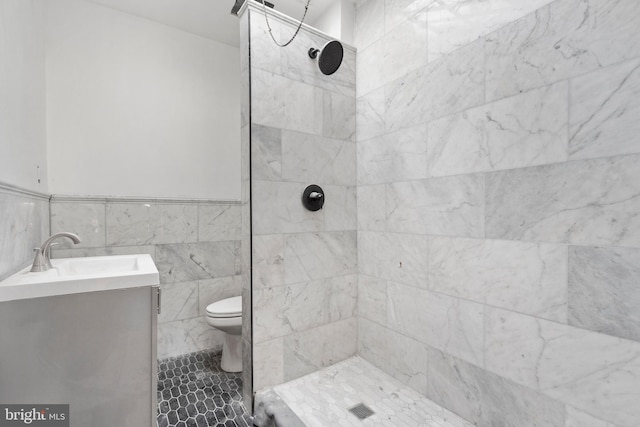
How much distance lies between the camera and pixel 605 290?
1018mm

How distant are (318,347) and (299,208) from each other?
961 millimetres

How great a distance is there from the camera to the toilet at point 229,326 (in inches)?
81.7

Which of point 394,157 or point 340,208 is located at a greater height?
point 394,157

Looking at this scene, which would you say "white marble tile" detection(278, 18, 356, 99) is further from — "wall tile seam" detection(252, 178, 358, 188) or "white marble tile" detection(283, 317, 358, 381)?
"white marble tile" detection(283, 317, 358, 381)

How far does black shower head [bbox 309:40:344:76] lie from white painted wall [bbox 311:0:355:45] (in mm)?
442

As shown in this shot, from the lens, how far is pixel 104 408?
3.76 ft

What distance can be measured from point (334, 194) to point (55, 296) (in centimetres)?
153

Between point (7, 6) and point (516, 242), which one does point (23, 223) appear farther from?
point (516, 242)

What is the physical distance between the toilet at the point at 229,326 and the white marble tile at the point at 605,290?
1925 millimetres

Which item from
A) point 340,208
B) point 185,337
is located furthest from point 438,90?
point 185,337

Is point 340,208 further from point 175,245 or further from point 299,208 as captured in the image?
point 175,245

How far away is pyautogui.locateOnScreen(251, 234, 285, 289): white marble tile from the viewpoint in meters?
1.72

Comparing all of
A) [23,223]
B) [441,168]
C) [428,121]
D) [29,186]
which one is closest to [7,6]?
[29,186]

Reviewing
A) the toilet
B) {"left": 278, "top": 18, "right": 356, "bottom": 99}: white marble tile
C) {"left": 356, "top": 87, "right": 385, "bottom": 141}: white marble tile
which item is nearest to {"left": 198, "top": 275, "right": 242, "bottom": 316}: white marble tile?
the toilet
